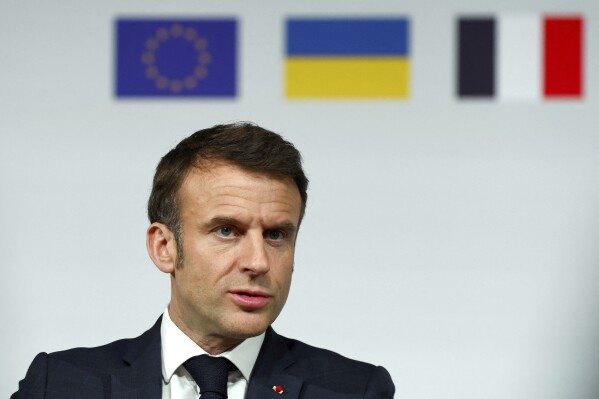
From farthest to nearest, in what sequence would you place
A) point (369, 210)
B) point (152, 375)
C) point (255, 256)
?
point (369, 210) → point (152, 375) → point (255, 256)

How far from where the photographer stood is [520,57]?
3.72 m

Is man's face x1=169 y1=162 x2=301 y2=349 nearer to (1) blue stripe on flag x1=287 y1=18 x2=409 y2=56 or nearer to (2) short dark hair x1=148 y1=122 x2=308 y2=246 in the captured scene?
(2) short dark hair x1=148 y1=122 x2=308 y2=246

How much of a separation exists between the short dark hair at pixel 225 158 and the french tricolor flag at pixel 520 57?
4.31 ft

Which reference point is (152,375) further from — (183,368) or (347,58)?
(347,58)

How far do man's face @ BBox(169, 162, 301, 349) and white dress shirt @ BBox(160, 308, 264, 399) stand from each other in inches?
2.8

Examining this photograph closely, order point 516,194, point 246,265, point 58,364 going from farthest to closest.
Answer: point 516,194
point 58,364
point 246,265

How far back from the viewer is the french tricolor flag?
3670mm

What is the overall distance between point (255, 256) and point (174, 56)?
5.19 feet

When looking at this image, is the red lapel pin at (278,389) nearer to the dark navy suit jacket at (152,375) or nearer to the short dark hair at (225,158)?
the dark navy suit jacket at (152,375)

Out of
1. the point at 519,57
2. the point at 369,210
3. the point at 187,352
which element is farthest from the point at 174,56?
the point at 187,352

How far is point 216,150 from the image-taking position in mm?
2469

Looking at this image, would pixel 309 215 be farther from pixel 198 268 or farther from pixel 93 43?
pixel 198 268

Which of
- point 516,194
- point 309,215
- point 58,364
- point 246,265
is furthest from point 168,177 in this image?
point 516,194

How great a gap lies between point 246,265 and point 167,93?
151 centimetres
